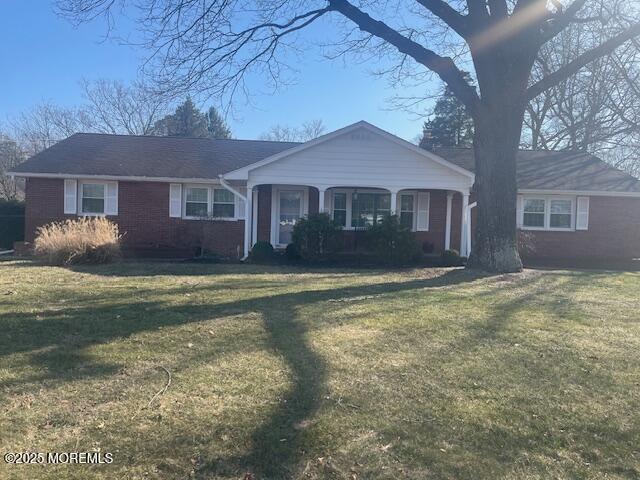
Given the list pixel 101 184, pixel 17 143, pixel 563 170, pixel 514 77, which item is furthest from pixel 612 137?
pixel 17 143

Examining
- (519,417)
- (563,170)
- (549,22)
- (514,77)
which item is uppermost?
(549,22)

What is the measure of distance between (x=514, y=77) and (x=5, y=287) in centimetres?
1207

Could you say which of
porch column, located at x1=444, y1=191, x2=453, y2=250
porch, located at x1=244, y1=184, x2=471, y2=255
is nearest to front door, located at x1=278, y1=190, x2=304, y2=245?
porch, located at x1=244, y1=184, x2=471, y2=255

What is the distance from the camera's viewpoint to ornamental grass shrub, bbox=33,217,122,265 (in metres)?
12.8

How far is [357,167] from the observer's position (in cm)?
1669

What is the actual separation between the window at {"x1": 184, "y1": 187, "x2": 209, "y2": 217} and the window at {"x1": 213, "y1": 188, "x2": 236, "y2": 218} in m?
0.32

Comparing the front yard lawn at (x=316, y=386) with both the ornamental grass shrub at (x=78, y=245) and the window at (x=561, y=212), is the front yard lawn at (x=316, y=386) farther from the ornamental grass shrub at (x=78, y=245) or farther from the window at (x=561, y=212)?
the window at (x=561, y=212)

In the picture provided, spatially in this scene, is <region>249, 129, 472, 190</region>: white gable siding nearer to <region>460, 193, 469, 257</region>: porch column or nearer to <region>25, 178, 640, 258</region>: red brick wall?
<region>460, 193, 469, 257</region>: porch column

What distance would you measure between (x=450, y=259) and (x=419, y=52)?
658 centimetres

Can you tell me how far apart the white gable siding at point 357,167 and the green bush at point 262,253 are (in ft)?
7.32

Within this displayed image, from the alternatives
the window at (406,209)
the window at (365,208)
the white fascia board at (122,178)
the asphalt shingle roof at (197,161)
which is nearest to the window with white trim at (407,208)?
the window at (406,209)

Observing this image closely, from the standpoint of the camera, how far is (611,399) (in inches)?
165

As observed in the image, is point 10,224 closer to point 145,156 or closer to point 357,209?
point 145,156

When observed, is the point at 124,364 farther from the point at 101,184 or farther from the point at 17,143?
the point at 17,143
